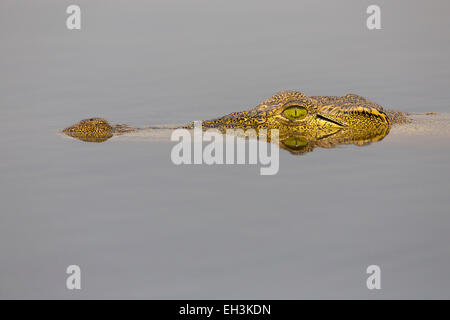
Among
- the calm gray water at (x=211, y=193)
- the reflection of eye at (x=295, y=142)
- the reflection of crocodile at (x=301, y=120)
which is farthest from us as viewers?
A: the reflection of crocodile at (x=301, y=120)

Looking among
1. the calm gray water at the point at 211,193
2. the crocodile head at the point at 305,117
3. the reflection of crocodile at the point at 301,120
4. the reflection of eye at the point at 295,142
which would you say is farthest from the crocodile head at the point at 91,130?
the reflection of eye at the point at 295,142

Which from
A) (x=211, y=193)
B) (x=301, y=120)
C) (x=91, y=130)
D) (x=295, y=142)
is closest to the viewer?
(x=211, y=193)

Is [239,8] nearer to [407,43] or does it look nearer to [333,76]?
[407,43]

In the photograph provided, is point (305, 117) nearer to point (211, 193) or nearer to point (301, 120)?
point (301, 120)

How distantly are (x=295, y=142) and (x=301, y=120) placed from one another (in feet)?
2.63

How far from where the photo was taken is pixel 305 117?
10.9 metres

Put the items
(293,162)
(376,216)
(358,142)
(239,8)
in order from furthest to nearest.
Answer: (239,8)
(358,142)
(293,162)
(376,216)

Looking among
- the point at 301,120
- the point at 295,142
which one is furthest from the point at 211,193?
the point at 301,120

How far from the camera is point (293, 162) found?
29.7ft

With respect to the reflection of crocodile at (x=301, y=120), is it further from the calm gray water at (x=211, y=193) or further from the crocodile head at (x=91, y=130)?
the calm gray water at (x=211, y=193)

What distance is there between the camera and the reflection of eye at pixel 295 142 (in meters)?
9.84

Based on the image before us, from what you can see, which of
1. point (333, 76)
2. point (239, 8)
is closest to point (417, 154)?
point (333, 76)

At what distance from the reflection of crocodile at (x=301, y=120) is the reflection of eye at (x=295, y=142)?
0.25 metres

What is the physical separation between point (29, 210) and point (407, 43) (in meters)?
13.2
